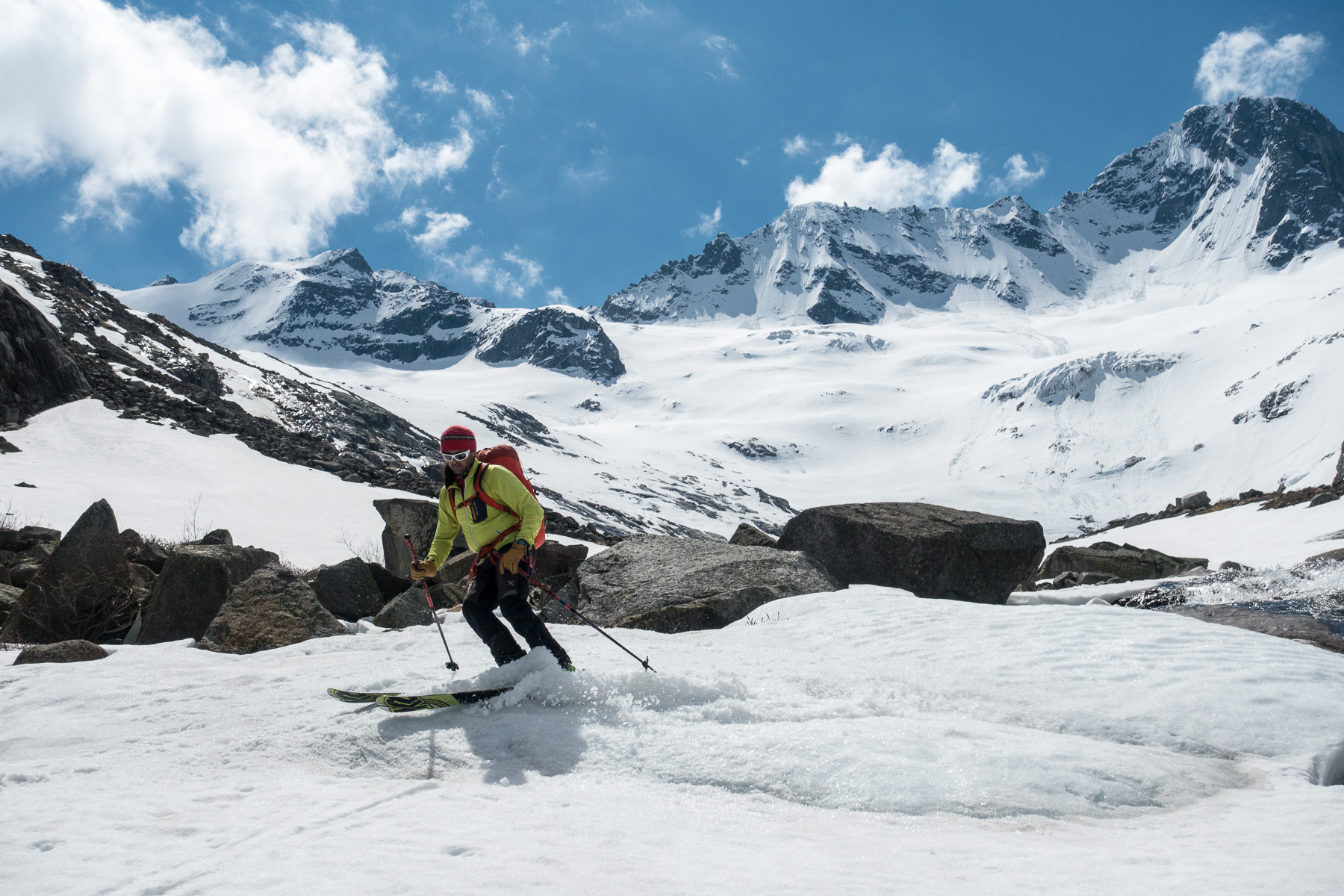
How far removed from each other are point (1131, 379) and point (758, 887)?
159 metres

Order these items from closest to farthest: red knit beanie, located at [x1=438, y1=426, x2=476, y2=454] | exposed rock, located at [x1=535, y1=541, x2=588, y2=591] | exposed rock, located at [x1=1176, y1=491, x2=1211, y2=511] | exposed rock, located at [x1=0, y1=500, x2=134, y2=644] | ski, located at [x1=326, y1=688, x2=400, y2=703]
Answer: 1. ski, located at [x1=326, y1=688, x2=400, y2=703]
2. red knit beanie, located at [x1=438, y1=426, x2=476, y2=454]
3. exposed rock, located at [x1=0, y1=500, x2=134, y2=644]
4. exposed rock, located at [x1=535, y1=541, x2=588, y2=591]
5. exposed rock, located at [x1=1176, y1=491, x2=1211, y2=511]

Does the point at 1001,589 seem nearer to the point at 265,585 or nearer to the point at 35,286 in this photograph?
the point at 265,585

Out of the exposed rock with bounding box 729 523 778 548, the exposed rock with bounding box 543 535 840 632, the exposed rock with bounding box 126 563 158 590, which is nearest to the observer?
the exposed rock with bounding box 126 563 158 590

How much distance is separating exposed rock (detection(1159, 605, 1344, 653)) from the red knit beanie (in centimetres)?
775

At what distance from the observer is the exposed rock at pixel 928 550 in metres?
12.2

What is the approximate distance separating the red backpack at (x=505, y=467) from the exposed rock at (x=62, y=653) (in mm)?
3988

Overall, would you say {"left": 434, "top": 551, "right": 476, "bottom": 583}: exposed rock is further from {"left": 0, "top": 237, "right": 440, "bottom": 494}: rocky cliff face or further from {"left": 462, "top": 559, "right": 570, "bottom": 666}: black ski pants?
{"left": 0, "top": 237, "right": 440, "bottom": 494}: rocky cliff face

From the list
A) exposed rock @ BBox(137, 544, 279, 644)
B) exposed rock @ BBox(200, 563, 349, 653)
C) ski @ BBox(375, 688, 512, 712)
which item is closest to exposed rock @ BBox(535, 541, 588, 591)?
exposed rock @ BBox(200, 563, 349, 653)

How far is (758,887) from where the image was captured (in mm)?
3260

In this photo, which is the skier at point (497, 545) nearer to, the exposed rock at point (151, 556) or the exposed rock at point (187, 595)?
the exposed rock at point (187, 595)

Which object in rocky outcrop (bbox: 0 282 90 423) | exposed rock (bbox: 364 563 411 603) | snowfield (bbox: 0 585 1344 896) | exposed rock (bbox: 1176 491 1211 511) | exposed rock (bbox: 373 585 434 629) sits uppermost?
rocky outcrop (bbox: 0 282 90 423)

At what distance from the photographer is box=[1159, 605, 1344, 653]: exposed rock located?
7.74 m

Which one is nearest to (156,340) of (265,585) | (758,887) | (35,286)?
(35,286)

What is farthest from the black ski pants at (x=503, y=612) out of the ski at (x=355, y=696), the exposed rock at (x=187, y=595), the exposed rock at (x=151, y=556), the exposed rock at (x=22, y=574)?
the exposed rock at (x=22, y=574)
